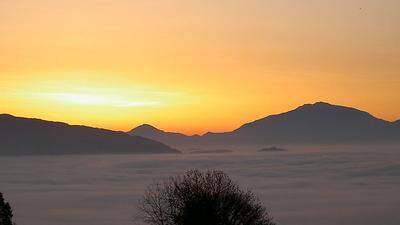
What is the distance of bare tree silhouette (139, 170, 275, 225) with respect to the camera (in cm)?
3431

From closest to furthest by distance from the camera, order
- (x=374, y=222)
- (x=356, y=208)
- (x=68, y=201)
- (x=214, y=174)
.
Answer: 1. (x=214, y=174)
2. (x=374, y=222)
3. (x=356, y=208)
4. (x=68, y=201)

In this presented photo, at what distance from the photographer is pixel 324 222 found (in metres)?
109

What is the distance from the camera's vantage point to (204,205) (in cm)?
3456

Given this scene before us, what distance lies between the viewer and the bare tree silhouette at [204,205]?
34312mm

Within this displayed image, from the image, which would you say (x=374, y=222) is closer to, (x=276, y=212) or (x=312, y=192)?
(x=276, y=212)

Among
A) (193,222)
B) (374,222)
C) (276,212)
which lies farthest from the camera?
(276,212)

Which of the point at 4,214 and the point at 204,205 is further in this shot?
the point at 204,205

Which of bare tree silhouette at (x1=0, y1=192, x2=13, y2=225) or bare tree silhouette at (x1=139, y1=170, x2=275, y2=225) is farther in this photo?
bare tree silhouette at (x1=139, y1=170, x2=275, y2=225)

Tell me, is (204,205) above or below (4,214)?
above

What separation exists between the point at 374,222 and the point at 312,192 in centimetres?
7206

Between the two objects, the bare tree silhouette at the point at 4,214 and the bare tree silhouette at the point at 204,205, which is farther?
the bare tree silhouette at the point at 204,205

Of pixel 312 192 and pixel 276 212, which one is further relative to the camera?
pixel 312 192

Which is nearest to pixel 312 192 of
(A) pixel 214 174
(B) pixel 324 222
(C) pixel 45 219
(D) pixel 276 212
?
(D) pixel 276 212

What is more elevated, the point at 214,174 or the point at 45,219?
the point at 214,174
